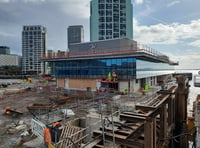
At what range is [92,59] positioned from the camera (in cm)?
3041

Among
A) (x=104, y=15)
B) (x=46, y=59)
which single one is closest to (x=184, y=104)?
(x=46, y=59)

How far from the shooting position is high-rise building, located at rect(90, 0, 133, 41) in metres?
54.3

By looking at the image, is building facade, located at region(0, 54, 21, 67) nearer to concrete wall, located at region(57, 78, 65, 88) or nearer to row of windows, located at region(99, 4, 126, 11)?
row of windows, located at region(99, 4, 126, 11)

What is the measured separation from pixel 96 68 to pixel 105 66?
89.9 inches

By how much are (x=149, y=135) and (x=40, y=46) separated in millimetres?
170423

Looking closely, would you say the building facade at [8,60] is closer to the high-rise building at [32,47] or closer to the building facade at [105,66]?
the high-rise building at [32,47]

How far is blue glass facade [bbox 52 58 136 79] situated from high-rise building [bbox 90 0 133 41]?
989 inches

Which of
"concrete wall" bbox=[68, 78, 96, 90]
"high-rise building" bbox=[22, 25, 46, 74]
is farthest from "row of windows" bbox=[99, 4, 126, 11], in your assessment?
"high-rise building" bbox=[22, 25, 46, 74]

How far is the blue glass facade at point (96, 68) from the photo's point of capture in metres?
26.8

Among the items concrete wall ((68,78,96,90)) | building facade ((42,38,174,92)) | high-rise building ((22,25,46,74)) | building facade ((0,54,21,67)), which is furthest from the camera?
building facade ((0,54,21,67))

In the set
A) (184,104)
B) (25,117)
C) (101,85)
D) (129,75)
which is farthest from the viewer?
(101,85)

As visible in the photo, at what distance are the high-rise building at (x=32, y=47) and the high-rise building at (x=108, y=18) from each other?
110438 mm

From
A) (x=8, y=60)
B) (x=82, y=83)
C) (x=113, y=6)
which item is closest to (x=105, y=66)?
(x=82, y=83)

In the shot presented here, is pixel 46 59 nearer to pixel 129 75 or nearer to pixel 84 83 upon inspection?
pixel 84 83
